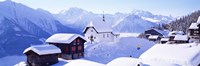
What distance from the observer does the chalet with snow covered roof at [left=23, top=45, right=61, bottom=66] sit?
151 ft

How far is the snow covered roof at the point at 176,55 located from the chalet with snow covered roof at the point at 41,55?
19.0 metres

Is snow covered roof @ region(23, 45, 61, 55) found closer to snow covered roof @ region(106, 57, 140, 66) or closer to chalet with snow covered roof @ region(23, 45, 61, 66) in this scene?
chalet with snow covered roof @ region(23, 45, 61, 66)

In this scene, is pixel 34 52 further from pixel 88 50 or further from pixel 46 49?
pixel 88 50

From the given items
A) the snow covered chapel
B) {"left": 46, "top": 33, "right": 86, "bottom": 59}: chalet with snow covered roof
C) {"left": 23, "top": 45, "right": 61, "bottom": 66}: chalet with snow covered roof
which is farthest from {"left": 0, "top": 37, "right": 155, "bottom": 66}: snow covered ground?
the snow covered chapel

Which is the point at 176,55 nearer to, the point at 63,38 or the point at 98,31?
the point at 63,38

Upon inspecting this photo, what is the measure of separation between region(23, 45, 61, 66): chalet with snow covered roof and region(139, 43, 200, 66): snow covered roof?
62.2 ft

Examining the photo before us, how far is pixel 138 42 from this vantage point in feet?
219

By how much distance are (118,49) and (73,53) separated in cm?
1169

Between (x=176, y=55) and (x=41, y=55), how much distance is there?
22.5 m

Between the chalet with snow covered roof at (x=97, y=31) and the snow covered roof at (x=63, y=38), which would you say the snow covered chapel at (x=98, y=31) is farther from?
the snow covered roof at (x=63, y=38)

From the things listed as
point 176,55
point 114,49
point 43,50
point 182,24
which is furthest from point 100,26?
point 182,24

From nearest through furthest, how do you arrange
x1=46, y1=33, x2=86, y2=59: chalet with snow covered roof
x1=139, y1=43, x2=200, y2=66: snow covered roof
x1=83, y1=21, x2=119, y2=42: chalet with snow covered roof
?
1. x1=139, y1=43, x2=200, y2=66: snow covered roof
2. x1=46, y1=33, x2=86, y2=59: chalet with snow covered roof
3. x1=83, y1=21, x2=119, y2=42: chalet with snow covered roof

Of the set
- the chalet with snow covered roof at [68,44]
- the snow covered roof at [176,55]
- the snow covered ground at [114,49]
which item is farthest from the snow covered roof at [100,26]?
the snow covered roof at [176,55]

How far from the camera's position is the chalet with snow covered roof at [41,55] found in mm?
45875
